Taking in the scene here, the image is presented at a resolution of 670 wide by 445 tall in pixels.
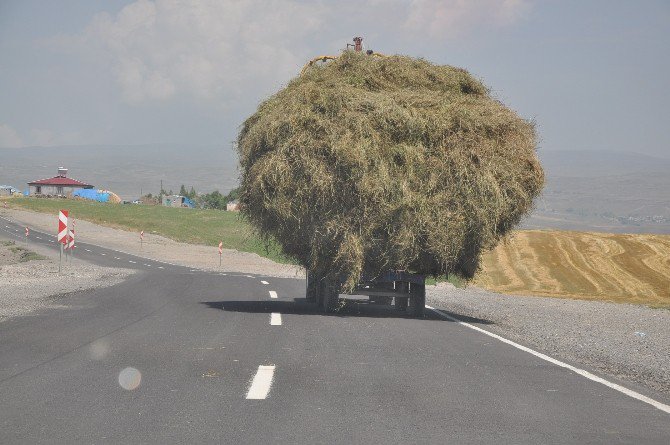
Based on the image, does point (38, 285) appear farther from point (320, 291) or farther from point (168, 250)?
point (168, 250)

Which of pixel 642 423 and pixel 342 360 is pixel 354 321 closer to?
pixel 342 360

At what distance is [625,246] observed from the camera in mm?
42625

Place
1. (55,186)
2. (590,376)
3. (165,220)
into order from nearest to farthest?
(590,376)
(165,220)
(55,186)

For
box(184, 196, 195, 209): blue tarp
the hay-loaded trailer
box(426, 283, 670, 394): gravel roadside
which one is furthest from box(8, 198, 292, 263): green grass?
box(184, 196, 195, 209): blue tarp

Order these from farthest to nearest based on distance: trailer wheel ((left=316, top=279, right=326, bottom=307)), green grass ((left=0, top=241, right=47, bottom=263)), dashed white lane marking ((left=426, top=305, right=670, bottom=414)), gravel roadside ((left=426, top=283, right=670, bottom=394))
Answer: green grass ((left=0, top=241, right=47, bottom=263)), trailer wheel ((left=316, top=279, right=326, bottom=307)), gravel roadside ((left=426, top=283, right=670, bottom=394)), dashed white lane marking ((left=426, top=305, right=670, bottom=414))

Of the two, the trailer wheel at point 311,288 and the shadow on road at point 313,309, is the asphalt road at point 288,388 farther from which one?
the trailer wheel at point 311,288

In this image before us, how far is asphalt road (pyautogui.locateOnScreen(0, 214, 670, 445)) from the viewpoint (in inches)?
220

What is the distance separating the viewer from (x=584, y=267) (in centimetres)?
3675

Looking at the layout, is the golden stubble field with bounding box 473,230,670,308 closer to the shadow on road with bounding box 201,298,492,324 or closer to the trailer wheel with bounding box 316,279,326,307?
the shadow on road with bounding box 201,298,492,324

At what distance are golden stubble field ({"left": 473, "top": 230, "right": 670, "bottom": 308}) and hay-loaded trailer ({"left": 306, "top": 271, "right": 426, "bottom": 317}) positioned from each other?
12.4 metres

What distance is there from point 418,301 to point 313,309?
2.16 meters

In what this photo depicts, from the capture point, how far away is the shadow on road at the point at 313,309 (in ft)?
48.3

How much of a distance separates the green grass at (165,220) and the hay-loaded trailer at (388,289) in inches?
1458

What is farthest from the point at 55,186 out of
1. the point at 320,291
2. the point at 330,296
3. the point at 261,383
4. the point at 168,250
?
the point at 261,383
